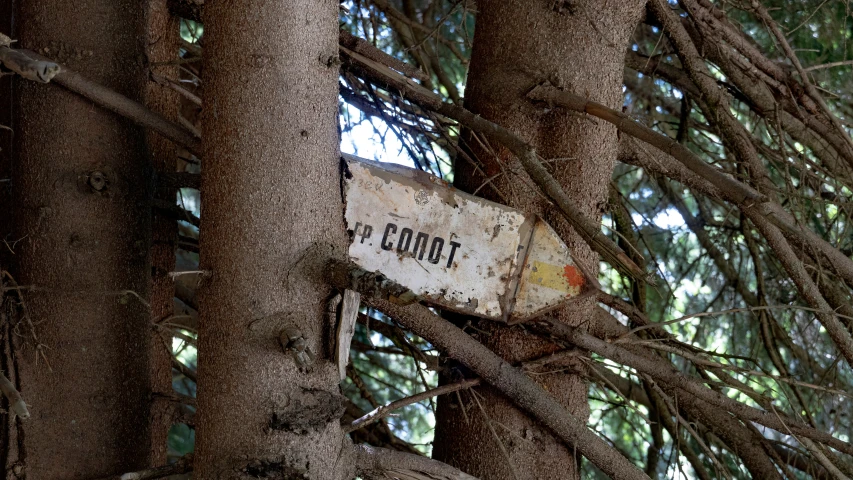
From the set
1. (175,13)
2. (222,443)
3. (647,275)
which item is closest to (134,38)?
(175,13)

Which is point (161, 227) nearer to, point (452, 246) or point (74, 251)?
point (74, 251)

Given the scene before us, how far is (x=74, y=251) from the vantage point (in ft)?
5.49

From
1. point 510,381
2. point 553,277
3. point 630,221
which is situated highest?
point 630,221

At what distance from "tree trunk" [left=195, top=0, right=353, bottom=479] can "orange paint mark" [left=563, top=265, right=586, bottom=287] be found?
0.57 meters

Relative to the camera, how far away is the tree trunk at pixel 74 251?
1669 mm

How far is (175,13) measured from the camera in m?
1.92

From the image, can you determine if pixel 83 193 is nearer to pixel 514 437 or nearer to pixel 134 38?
pixel 134 38

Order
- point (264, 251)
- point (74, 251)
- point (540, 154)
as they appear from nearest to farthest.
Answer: point (264, 251)
point (74, 251)
point (540, 154)

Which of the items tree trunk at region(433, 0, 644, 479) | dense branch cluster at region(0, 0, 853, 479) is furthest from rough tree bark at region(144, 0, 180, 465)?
tree trunk at region(433, 0, 644, 479)

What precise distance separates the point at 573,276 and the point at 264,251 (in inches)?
27.6

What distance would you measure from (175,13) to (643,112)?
190 cm

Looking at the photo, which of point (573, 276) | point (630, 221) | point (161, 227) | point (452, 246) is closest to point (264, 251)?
point (452, 246)

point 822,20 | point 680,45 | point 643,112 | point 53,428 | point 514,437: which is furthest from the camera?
point 643,112

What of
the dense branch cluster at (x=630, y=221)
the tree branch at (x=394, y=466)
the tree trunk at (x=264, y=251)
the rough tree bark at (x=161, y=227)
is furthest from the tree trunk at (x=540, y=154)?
the rough tree bark at (x=161, y=227)
